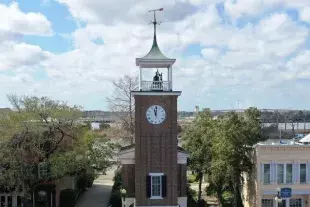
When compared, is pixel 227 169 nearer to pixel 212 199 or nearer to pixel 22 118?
pixel 212 199

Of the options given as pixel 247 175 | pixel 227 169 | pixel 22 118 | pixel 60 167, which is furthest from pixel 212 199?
pixel 22 118

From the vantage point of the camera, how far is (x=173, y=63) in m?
34.8

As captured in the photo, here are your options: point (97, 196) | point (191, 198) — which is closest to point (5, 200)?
point (97, 196)

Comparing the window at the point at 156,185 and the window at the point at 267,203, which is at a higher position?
the window at the point at 156,185

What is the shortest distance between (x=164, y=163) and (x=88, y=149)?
8.68 m

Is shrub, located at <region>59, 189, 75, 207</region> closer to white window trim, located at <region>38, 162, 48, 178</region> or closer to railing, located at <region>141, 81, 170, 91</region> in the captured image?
white window trim, located at <region>38, 162, 48, 178</region>

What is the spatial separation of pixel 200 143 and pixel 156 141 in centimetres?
994

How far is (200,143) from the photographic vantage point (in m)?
43.7

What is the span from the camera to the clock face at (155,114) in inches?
1363

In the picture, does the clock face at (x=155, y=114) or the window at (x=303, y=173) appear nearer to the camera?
the clock face at (x=155, y=114)

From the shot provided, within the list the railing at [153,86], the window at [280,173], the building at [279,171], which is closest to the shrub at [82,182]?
the building at [279,171]

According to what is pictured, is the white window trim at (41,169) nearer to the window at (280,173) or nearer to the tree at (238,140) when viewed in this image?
the tree at (238,140)

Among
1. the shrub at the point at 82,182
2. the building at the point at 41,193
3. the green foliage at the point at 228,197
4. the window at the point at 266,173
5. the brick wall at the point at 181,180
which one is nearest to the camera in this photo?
the brick wall at the point at 181,180

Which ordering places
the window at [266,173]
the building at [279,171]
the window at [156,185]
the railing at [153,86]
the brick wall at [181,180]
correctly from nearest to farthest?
1. the window at [156,185]
2. the railing at [153,86]
3. the brick wall at [181,180]
4. the building at [279,171]
5. the window at [266,173]
